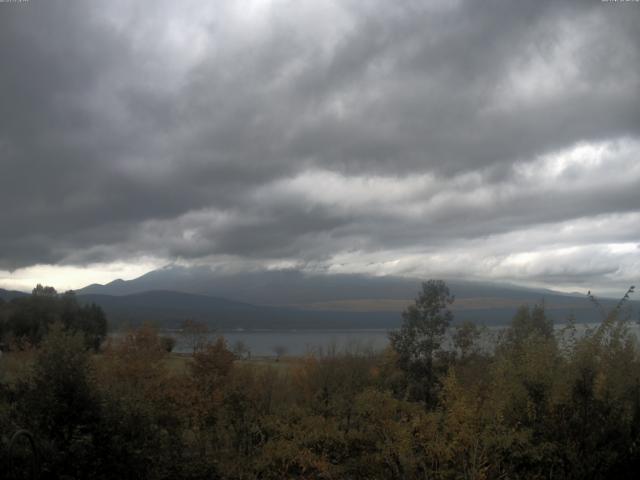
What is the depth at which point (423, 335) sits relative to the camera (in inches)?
1359

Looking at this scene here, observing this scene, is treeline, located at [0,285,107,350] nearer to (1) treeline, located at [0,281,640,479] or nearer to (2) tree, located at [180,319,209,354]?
(2) tree, located at [180,319,209,354]

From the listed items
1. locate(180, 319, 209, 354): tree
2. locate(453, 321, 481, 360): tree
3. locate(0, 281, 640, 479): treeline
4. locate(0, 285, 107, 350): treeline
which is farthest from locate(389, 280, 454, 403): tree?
locate(0, 285, 107, 350): treeline

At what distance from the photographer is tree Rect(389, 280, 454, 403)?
33.9 meters

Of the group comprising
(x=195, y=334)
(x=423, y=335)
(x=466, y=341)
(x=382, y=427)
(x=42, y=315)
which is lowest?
(x=382, y=427)

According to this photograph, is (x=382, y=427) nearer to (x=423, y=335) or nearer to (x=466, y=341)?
(x=423, y=335)

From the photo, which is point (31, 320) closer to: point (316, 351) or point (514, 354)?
point (316, 351)

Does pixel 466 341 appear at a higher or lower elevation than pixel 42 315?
lower

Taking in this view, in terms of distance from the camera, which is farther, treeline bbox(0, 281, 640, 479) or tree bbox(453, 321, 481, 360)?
tree bbox(453, 321, 481, 360)

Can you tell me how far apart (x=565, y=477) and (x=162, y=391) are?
17.3m

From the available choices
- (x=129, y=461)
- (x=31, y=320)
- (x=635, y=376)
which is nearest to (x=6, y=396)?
(x=129, y=461)

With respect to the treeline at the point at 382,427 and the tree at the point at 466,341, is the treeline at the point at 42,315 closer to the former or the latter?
the tree at the point at 466,341

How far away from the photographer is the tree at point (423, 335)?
33.9m

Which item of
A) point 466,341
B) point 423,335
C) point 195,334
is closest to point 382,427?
point 423,335

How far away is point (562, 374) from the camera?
13570mm
